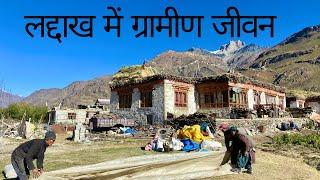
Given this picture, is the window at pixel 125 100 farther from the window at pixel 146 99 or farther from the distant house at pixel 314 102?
the distant house at pixel 314 102

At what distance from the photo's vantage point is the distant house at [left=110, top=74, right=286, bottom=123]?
35.9 meters

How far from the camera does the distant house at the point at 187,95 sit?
A: 35938 mm

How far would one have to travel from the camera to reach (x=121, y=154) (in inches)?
765

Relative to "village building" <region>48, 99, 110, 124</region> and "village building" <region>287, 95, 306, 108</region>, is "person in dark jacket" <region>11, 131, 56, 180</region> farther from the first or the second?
"village building" <region>287, 95, 306, 108</region>

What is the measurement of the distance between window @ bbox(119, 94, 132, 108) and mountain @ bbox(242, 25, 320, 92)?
246ft

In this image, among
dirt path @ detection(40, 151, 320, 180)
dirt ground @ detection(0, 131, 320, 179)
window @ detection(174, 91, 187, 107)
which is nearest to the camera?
dirt path @ detection(40, 151, 320, 180)

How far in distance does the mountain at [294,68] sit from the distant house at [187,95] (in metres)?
72.6

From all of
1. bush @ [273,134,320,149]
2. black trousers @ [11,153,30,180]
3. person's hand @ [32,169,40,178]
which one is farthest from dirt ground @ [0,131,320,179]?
black trousers @ [11,153,30,180]

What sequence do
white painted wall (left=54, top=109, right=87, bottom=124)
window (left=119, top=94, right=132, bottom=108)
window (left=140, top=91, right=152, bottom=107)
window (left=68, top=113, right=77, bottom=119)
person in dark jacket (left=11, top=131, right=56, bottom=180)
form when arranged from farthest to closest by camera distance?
window (left=68, top=113, right=77, bottom=119) → white painted wall (left=54, top=109, right=87, bottom=124) → window (left=119, top=94, right=132, bottom=108) → window (left=140, top=91, right=152, bottom=107) → person in dark jacket (left=11, top=131, right=56, bottom=180)

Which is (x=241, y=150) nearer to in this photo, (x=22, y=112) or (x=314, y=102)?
(x=314, y=102)

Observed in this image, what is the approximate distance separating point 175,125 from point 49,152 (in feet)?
49.3

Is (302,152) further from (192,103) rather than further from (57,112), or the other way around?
(57,112)

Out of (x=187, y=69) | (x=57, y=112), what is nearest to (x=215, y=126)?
(x=57, y=112)

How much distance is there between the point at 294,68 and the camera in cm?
13688
